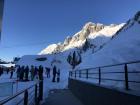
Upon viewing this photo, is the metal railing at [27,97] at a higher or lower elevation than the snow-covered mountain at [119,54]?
lower

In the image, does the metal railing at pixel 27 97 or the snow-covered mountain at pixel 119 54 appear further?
the snow-covered mountain at pixel 119 54

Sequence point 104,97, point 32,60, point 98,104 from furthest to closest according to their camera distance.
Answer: point 32,60
point 98,104
point 104,97

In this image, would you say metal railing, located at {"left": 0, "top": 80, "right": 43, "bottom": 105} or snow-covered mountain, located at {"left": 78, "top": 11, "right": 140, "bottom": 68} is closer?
metal railing, located at {"left": 0, "top": 80, "right": 43, "bottom": 105}

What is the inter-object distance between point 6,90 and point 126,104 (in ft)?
27.1

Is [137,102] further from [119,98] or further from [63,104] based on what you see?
[63,104]

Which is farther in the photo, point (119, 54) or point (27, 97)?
point (119, 54)

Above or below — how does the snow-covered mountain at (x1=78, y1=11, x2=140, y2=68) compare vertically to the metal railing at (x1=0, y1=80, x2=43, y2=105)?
above

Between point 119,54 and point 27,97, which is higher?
point 119,54

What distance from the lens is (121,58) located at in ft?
99.9

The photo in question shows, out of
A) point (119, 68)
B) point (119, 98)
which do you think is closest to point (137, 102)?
point (119, 98)

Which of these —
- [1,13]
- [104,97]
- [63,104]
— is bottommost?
[63,104]

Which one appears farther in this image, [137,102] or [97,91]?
[97,91]

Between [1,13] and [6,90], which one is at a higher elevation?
[1,13]

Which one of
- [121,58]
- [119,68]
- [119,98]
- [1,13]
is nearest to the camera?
[1,13]
